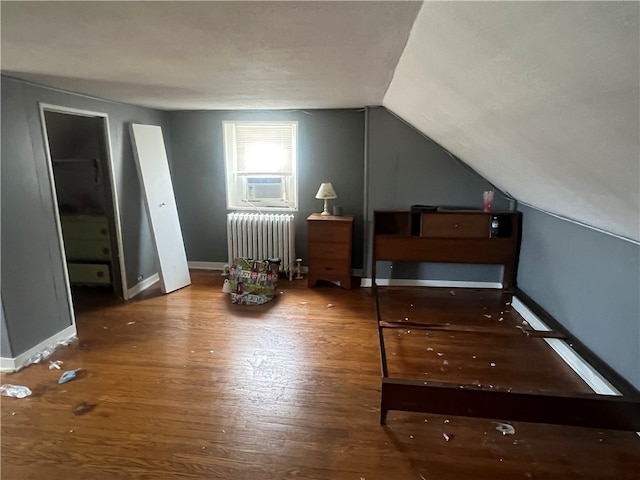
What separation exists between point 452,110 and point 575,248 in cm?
156

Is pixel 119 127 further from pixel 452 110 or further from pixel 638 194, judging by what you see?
pixel 638 194

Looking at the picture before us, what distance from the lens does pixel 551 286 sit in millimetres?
3363

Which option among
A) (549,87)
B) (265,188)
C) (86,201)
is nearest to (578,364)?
(549,87)

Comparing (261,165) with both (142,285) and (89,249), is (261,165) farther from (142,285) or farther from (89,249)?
(89,249)

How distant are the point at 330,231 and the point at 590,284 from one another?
235 cm

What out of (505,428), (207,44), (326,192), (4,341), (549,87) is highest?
(207,44)

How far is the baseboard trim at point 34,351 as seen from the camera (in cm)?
278

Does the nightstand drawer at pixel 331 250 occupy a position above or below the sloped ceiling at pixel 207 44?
below

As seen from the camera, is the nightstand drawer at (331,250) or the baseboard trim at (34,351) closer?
the baseboard trim at (34,351)

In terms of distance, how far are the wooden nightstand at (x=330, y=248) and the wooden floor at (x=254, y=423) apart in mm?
1092

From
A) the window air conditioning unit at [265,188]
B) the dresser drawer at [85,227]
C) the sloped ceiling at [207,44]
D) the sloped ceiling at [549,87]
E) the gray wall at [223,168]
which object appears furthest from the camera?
the window air conditioning unit at [265,188]

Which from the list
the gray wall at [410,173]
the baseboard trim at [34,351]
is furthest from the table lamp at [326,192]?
the baseboard trim at [34,351]

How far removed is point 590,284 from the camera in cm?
276

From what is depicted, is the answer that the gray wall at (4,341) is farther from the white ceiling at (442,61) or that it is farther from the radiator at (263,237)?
the radiator at (263,237)
